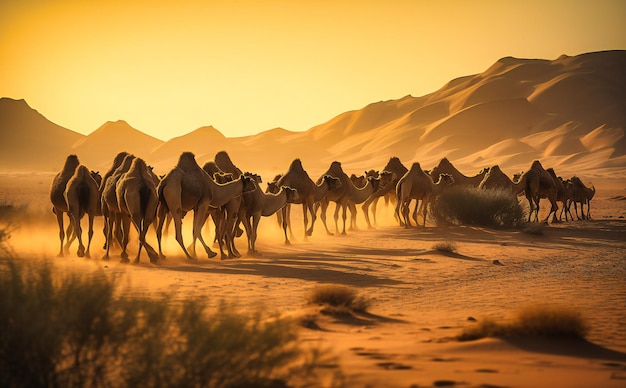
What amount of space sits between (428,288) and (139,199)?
6.02m

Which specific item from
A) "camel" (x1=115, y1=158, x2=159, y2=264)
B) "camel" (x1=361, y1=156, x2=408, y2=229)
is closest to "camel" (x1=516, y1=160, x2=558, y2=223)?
"camel" (x1=361, y1=156, x2=408, y2=229)

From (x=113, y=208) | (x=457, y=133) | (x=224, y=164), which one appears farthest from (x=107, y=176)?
(x=457, y=133)

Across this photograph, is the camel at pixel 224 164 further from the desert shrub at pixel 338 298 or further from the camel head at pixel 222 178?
the desert shrub at pixel 338 298

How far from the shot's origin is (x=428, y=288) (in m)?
12.0

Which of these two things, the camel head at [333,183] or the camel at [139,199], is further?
the camel head at [333,183]

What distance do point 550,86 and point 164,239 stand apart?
430 feet

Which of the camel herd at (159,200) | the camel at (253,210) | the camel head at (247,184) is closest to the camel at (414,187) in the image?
the camel herd at (159,200)

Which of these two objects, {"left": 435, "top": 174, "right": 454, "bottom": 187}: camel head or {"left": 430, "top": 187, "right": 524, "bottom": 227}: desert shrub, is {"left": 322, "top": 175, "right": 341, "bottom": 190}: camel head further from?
{"left": 435, "top": 174, "right": 454, "bottom": 187}: camel head

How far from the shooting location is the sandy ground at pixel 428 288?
628 centimetres

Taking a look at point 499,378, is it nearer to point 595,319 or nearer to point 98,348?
point 98,348

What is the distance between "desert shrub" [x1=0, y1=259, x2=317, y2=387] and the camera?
4824mm

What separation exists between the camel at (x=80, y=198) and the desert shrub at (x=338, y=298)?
7611 mm

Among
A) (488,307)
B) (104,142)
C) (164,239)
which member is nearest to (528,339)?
(488,307)

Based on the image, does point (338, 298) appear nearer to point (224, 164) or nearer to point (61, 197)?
point (61, 197)
